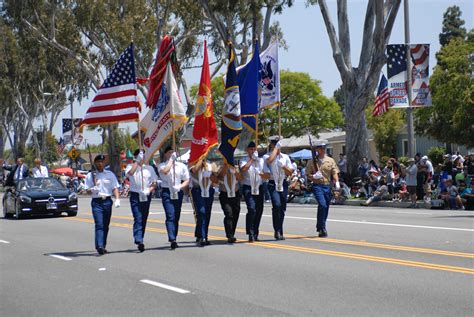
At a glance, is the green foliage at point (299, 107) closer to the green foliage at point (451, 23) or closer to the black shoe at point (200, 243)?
the green foliage at point (451, 23)

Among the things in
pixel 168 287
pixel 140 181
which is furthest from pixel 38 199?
pixel 168 287

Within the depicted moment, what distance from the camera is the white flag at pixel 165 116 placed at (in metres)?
14.6

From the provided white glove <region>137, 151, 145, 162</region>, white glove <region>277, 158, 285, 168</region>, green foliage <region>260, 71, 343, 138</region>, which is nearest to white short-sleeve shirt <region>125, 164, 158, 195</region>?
white glove <region>137, 151, 145, 162</region>

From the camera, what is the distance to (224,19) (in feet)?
131

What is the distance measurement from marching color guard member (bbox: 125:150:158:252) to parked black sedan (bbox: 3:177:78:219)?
11163 mm

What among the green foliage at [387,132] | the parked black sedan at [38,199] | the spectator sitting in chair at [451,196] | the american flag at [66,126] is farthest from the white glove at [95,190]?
→ the green foliage at [387,132]

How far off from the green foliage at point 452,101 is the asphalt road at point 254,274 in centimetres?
3560

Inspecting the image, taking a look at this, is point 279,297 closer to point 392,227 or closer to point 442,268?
point 442,268

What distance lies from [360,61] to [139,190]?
19540 millimetres

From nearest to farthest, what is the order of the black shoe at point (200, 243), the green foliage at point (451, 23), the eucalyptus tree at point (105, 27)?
the black shoe at point (200, 243)
the eucalyptus tree at point (105, 27)
the green foliage at point (451, 23)

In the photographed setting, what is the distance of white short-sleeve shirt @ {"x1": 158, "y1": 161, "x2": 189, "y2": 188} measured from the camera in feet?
44.1

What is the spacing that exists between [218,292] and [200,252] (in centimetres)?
397

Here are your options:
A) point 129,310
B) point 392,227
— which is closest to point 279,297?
point 129,310

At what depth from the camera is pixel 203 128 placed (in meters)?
14.7
